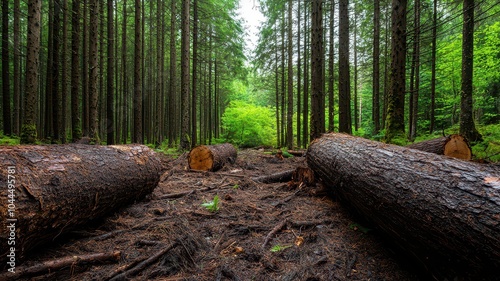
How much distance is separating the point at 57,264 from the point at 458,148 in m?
7.39

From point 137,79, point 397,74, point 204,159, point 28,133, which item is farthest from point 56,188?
point 137,79

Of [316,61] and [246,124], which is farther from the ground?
[316,61]

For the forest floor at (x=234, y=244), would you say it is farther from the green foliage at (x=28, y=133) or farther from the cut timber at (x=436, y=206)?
the green foliage at (x=28, y=133)

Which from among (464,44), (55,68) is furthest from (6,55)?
(464,44)

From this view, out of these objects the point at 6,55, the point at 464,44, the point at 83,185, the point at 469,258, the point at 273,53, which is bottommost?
the point at 469,258

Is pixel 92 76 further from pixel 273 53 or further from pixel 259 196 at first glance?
pixel 273 53

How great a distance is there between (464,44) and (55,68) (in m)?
18.2

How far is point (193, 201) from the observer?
4727 millimetres

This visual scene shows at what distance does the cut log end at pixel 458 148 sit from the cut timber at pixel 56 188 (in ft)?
21.8

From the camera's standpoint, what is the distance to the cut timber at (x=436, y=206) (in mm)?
1740

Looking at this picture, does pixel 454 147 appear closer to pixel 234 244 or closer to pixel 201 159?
pixel 234 244

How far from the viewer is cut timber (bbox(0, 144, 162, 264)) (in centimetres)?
212

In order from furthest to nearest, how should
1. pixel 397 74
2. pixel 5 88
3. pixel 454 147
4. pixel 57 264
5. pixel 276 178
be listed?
1. pixel 5 88
2. pixel 397 74
3. pixel 276 178
4. pixel 454 147
5. pixel 57 264

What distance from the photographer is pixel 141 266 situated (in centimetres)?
233
